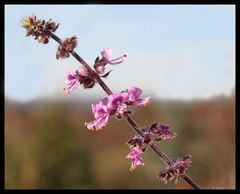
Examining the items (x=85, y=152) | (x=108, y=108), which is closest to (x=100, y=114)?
(x=108, y=108)

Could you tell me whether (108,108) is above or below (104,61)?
below

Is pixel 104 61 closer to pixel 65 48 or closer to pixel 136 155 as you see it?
pixel 65 48

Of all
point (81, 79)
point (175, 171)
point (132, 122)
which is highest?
point (81, 79)

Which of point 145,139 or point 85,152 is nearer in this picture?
point 145,139

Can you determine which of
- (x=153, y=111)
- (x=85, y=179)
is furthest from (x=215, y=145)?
(x=85, y=179)

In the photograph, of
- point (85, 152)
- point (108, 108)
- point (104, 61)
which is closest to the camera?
point (108, 108)

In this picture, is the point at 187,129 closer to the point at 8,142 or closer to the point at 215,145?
the point at 215,145
